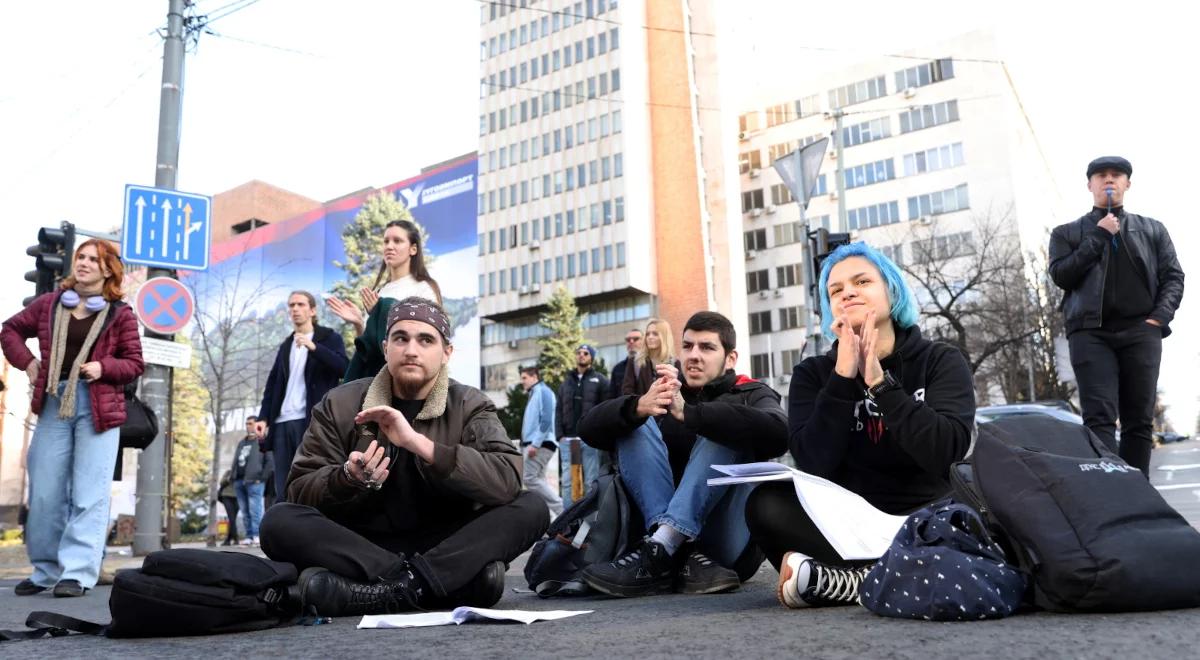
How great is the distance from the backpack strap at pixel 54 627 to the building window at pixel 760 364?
63064mm

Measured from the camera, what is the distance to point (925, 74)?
61.4 m

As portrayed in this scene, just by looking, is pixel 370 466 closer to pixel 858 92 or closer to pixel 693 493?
pixel 693 493

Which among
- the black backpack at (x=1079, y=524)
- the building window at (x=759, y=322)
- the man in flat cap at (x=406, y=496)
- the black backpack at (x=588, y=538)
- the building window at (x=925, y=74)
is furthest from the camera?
the building window at (x=759, y=322)

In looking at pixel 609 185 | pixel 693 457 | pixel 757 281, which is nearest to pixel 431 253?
pixel 609 185

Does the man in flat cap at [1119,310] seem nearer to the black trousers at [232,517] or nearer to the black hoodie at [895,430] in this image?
the black hoodie at [895,430]

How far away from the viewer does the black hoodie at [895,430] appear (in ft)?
10.1

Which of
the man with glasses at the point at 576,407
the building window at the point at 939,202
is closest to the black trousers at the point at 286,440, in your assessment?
the man with glasses at the point at 576,407

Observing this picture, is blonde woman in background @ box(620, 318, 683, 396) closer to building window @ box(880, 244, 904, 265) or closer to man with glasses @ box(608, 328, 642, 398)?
man with glasses @ box(608, 328, 642, 398)

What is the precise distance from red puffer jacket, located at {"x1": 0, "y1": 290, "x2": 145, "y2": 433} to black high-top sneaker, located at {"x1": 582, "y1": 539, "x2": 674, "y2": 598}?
3294 mm

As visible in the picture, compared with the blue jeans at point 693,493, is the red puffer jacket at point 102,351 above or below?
above

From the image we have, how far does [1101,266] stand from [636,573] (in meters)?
3.53

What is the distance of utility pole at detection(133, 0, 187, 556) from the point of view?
28.2ft

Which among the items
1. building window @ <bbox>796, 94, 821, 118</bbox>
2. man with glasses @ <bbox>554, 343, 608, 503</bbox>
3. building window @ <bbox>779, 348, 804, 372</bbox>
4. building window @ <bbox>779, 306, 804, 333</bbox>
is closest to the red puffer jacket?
man with glasses @ <bbox>554, 343, 608, 503</bbox>

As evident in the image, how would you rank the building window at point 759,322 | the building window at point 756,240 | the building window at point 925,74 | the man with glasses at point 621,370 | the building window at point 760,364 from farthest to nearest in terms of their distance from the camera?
the building window at point 756,240, the building window at point 759,322, the building window at point 760,364, the building window at point 925,74, the man with glasses at point 621,370
